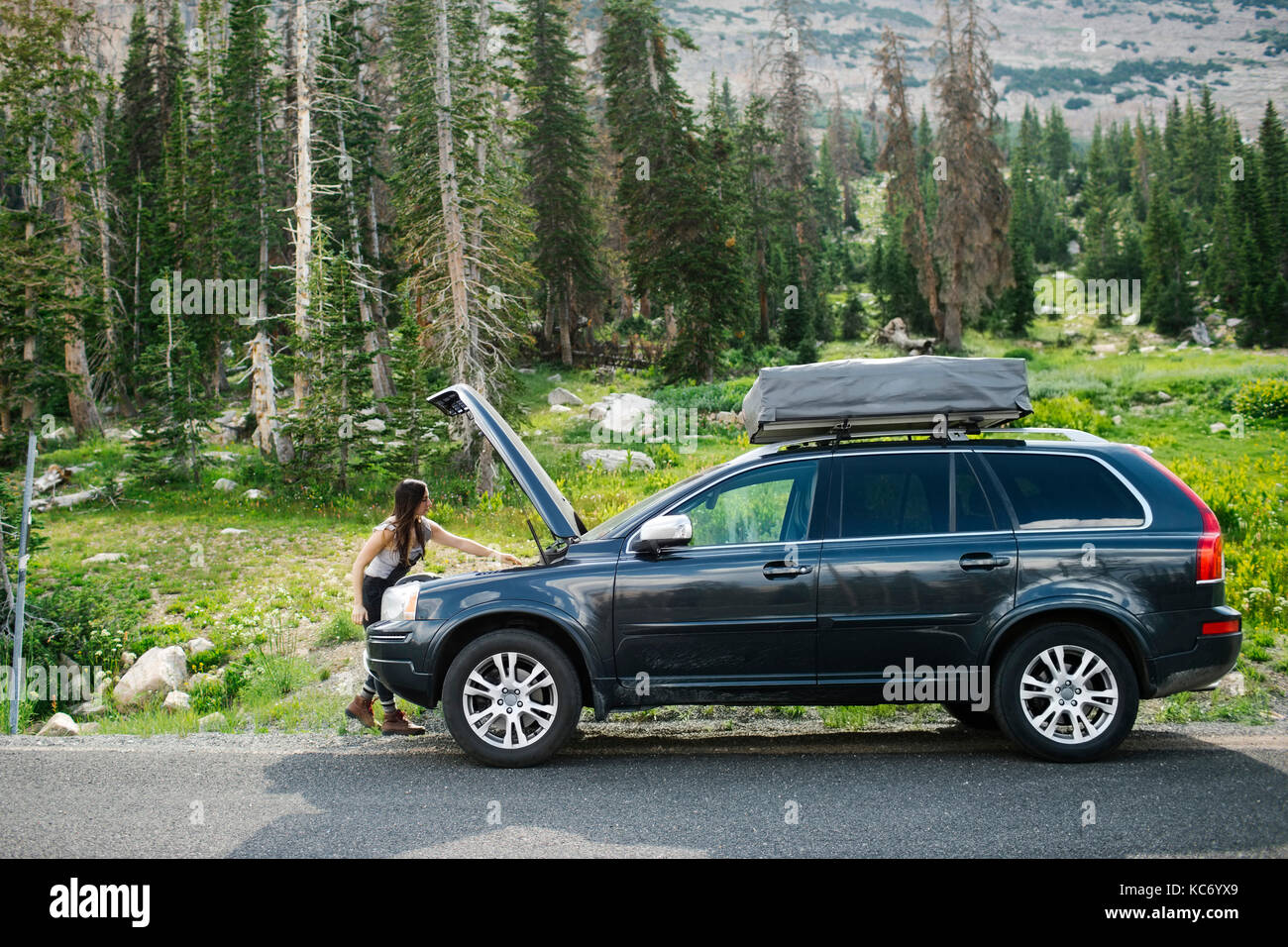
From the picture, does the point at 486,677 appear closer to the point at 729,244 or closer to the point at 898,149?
the point at 729,244

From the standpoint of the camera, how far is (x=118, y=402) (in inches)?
1624

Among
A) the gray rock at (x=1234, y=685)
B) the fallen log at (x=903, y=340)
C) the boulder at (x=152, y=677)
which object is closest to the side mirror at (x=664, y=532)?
the gray rock at (x=1234, y=685)

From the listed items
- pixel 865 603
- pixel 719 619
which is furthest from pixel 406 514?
pixel 865 603

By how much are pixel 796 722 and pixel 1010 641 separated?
1985 mm

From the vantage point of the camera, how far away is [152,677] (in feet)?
36.3

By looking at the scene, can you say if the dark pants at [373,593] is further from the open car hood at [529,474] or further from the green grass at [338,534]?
the open car hood at [529,474]

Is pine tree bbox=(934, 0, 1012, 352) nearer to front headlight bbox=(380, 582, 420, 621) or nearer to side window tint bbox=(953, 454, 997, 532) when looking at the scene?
side window tint bbox=(953, 454, 997, 532)

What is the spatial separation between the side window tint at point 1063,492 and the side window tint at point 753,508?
4.11 feet

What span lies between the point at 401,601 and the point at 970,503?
148 inches

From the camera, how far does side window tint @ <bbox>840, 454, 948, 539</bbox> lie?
243 inches

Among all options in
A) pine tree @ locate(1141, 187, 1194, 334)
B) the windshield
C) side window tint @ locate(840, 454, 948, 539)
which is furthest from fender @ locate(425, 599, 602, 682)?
pine tree @ locate(1141, 187, 1194, 334)

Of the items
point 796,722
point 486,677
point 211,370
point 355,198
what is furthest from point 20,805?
point 211,370

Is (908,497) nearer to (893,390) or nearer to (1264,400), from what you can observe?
(893,390)

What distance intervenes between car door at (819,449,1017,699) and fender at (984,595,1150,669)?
0.06 metres
